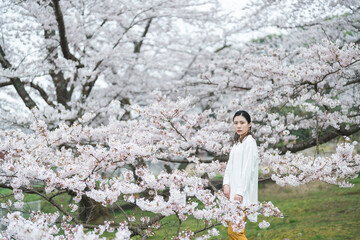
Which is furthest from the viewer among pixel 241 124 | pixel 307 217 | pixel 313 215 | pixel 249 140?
pixel 313 215

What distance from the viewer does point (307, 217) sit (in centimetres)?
675

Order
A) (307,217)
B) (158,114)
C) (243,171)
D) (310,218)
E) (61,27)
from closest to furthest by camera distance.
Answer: (243,171)
(158,114)
(61,27)
(310,218)
(307,217)

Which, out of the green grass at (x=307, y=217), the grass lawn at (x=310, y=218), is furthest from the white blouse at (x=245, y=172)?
the grass lawn at (x=310, y=218)

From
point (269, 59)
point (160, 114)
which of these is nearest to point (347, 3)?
point (269, 59)

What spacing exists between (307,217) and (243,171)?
4.86m

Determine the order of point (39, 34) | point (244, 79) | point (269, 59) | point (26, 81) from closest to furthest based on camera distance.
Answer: point (269, 59)
point (26, 81)
point (244, 79)
point (39, 34)

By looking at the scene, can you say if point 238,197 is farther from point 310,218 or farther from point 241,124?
point 310,218

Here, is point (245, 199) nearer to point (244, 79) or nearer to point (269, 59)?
point (269, 59)

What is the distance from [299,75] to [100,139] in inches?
118

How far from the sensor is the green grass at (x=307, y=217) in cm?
508

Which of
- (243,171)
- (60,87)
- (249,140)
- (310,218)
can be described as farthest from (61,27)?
(310,218)

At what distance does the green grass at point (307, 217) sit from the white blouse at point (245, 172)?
1.74 ft

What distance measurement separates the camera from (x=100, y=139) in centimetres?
466

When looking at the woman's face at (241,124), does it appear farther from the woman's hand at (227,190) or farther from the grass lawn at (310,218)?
the grass lawn at (310,218)
